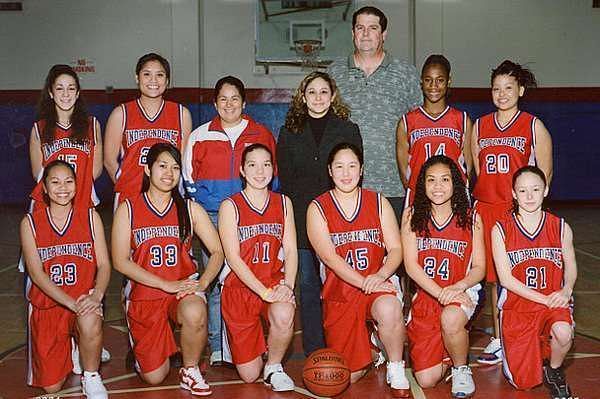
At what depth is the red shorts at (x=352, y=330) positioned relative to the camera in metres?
4.41

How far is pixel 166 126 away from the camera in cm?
504

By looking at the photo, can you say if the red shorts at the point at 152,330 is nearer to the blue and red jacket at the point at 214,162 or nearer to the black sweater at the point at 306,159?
the blue and red jacket at the point at 214,162

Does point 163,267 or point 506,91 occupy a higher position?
point 506,91

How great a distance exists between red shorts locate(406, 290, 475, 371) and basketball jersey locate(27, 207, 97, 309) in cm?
175

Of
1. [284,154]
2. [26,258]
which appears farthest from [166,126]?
[26,258]

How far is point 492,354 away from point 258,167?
5.65 ft

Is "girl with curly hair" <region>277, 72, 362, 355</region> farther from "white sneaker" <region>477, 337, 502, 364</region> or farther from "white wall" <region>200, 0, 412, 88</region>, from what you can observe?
"white wall" <region>200, 0, 412, 88</region>

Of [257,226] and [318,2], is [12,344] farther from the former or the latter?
[318,2]

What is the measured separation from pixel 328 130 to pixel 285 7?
7593 millimetres

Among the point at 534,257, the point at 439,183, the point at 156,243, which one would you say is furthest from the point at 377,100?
the point at 156,243

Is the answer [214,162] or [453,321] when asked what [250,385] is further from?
[214,162]

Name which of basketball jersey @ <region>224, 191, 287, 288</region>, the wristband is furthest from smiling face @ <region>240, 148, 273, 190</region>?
the wristband

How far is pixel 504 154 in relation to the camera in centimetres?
490

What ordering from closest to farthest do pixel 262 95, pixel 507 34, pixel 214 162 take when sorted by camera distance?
pixel 214 162, pixel 262 95, pixel 507 34
